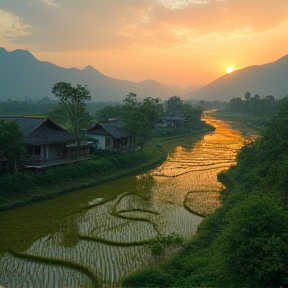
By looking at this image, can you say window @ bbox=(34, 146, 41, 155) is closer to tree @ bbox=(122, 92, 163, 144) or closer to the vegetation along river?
the vegetation along river

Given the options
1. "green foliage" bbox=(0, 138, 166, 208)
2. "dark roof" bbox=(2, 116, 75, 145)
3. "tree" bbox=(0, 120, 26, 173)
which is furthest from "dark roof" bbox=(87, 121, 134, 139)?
"tree" bbox=(0, 120, 26, 173)

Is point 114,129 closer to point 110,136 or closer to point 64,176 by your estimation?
point 110,136

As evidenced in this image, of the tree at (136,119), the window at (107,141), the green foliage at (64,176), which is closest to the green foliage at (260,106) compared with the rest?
the tree at (136,119)

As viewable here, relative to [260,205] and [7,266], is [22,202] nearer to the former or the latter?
[7,266]

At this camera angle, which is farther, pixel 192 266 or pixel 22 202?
pixel 22 202

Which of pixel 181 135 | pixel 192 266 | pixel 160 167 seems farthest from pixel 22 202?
pixel 181 135
